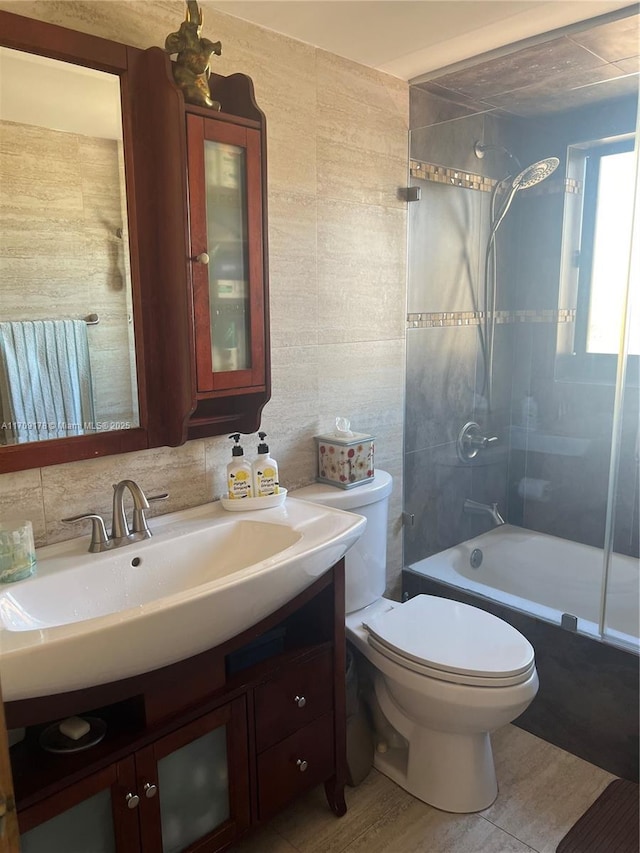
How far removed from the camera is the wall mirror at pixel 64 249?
139 centimetres

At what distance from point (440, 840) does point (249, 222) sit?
70.0 inches

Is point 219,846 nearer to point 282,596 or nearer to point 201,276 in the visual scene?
point 282,596

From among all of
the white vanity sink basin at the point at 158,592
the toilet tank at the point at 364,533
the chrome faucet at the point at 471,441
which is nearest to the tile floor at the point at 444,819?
the toilet tank at the point at 364,533

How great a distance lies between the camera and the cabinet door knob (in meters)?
1.34

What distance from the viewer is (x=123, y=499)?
166 cm

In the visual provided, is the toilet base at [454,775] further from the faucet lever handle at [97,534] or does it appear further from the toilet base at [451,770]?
the faucet lever handle at [97,534]

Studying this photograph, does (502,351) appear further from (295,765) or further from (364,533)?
(295,765)

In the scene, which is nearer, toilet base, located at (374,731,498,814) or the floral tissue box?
toilet base, located at (374,731,498,814)

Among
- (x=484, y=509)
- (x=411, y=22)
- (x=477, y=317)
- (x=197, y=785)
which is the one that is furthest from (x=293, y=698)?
(x=411, y=22)

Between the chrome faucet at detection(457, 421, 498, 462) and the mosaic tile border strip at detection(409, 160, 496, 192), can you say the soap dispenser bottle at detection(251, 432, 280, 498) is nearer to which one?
the chrome faucet at detection(457, 421, 498, 462)

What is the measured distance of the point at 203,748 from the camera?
1500 millimetres

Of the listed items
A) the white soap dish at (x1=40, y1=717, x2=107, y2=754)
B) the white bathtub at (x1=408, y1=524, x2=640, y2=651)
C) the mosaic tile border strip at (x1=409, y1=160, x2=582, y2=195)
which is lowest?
the white bathtub at (x1=408, y1=524, x2=640, y2=651)

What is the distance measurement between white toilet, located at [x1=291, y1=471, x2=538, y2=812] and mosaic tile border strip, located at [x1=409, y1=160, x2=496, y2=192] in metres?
1.16

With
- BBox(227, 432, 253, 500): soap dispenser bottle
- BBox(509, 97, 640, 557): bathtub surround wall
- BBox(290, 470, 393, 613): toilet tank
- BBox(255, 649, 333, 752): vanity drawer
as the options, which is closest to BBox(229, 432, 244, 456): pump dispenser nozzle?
BBox(227, 432, 253, 500): soap dispenser bottle
